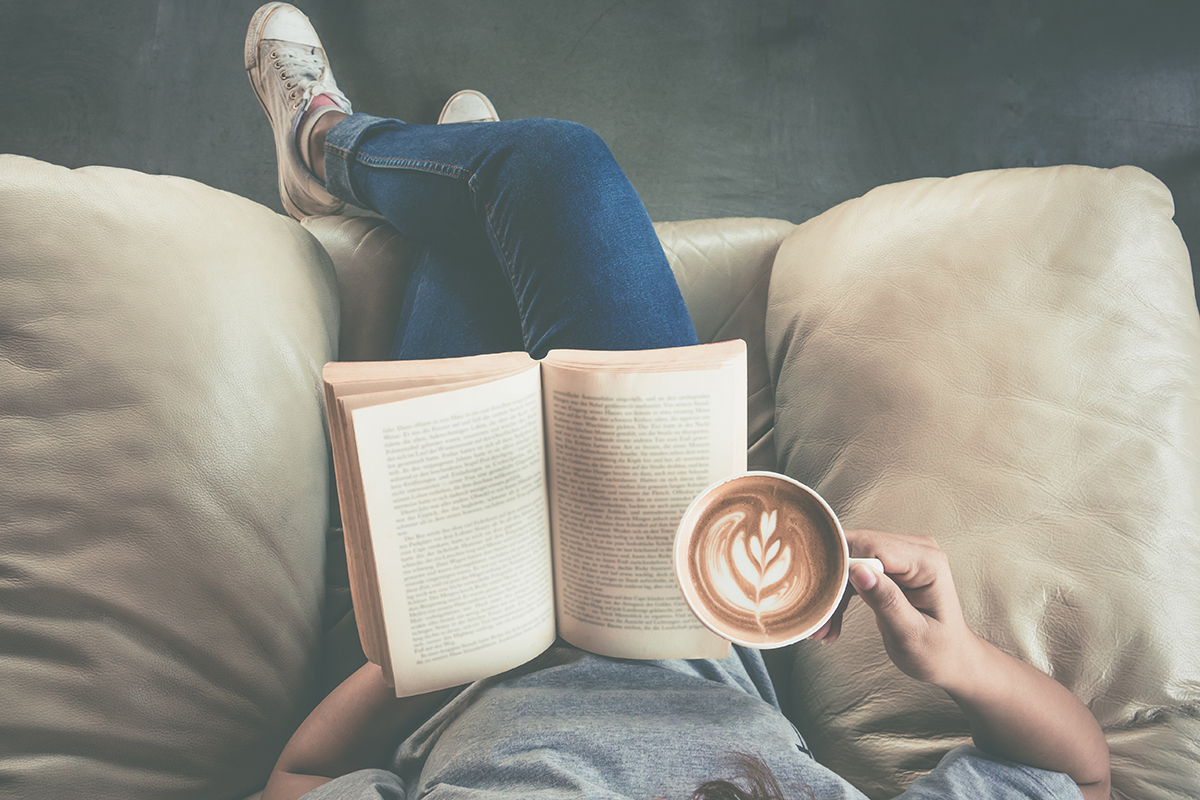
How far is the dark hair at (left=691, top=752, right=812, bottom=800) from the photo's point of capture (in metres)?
0.53

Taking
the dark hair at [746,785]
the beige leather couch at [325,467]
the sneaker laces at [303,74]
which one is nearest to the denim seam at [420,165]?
the beige leather couch at [325,467]

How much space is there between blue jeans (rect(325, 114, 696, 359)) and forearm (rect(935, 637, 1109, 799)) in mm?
433

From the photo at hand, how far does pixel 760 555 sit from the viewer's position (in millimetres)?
547

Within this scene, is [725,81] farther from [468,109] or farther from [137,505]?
[137,505]

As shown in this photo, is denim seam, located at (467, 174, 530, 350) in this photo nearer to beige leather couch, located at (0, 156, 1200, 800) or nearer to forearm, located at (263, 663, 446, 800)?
beige leather couch, located at (0, 156, 1200, 800)

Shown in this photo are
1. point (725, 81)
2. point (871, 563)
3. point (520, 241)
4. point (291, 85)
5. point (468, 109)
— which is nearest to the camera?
point (871, 563)

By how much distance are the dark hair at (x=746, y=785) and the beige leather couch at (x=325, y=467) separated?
200 mm

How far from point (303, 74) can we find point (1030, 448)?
135cm

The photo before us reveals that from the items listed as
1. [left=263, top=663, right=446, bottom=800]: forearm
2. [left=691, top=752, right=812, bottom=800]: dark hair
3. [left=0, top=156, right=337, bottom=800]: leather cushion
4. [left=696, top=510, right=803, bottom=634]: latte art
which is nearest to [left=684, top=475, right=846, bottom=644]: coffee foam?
[left=696, top=510, right=803, bottom=634]: latte art

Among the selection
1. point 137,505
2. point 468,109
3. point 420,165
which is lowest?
point 137,505

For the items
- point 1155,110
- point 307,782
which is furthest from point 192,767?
point 1155,110

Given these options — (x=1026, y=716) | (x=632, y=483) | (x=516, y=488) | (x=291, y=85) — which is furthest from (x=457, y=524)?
(x=291, y=85)

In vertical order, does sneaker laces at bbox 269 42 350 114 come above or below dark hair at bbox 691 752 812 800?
above

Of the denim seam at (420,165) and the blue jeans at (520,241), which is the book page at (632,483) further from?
the denim seam at (420,165)
